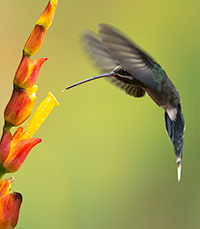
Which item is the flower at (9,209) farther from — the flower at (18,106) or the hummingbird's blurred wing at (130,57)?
the hummingbird's blurred wing at (130,57)

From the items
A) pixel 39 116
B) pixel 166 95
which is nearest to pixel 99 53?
pixel 166 95

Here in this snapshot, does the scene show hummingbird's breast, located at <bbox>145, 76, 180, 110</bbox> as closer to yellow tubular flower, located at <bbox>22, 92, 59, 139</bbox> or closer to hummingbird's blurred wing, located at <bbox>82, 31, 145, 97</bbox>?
hummingbird's blurred wing, located at <bbox>82, 31, 145, 97</bbox>

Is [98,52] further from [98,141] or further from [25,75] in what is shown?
[98,141]

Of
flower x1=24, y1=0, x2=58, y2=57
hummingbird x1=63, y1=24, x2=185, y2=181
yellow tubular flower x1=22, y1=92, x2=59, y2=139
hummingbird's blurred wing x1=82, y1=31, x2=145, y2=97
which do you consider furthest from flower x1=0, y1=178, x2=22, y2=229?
hummingbird's blurred wing x1=82, y1=31, x2=145, y2=97

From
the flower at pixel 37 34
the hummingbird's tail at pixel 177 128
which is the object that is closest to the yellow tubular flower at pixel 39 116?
the flower at pixel 37 34

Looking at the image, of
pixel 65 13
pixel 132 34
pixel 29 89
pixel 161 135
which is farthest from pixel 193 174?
pixel 29 89

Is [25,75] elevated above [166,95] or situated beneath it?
situated beneath

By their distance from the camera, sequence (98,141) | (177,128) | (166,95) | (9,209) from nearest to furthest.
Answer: (9,209) < (166,95) < (177,128) < (98,141)
